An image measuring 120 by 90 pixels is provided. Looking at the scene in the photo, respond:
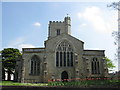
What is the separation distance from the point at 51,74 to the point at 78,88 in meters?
20.3

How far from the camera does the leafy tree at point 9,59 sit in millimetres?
40438

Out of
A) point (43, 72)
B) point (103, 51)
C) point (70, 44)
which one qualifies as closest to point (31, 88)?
point (43, 72)

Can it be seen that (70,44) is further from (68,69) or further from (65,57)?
(68,69)

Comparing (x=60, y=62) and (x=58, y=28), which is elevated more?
(x=58, y=28)

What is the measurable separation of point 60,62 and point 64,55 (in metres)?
1.93

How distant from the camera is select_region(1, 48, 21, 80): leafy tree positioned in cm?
4044

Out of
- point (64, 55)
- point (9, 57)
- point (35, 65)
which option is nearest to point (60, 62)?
point (64, 55)

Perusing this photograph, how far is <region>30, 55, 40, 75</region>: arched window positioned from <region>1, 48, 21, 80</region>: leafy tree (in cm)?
754

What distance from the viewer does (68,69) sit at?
34.5 meters

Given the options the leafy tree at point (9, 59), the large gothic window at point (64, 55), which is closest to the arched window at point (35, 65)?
the large gothic window at point (64, 55)

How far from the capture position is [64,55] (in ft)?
116

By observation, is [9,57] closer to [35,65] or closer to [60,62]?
[35,65]

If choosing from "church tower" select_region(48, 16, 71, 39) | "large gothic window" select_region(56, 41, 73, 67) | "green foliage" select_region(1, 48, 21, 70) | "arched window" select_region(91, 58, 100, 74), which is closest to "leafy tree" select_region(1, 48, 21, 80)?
"green foliage" select_region(1, 48, 21, 70)

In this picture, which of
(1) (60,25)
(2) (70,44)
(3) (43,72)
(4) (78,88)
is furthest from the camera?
(1) (60,25)
